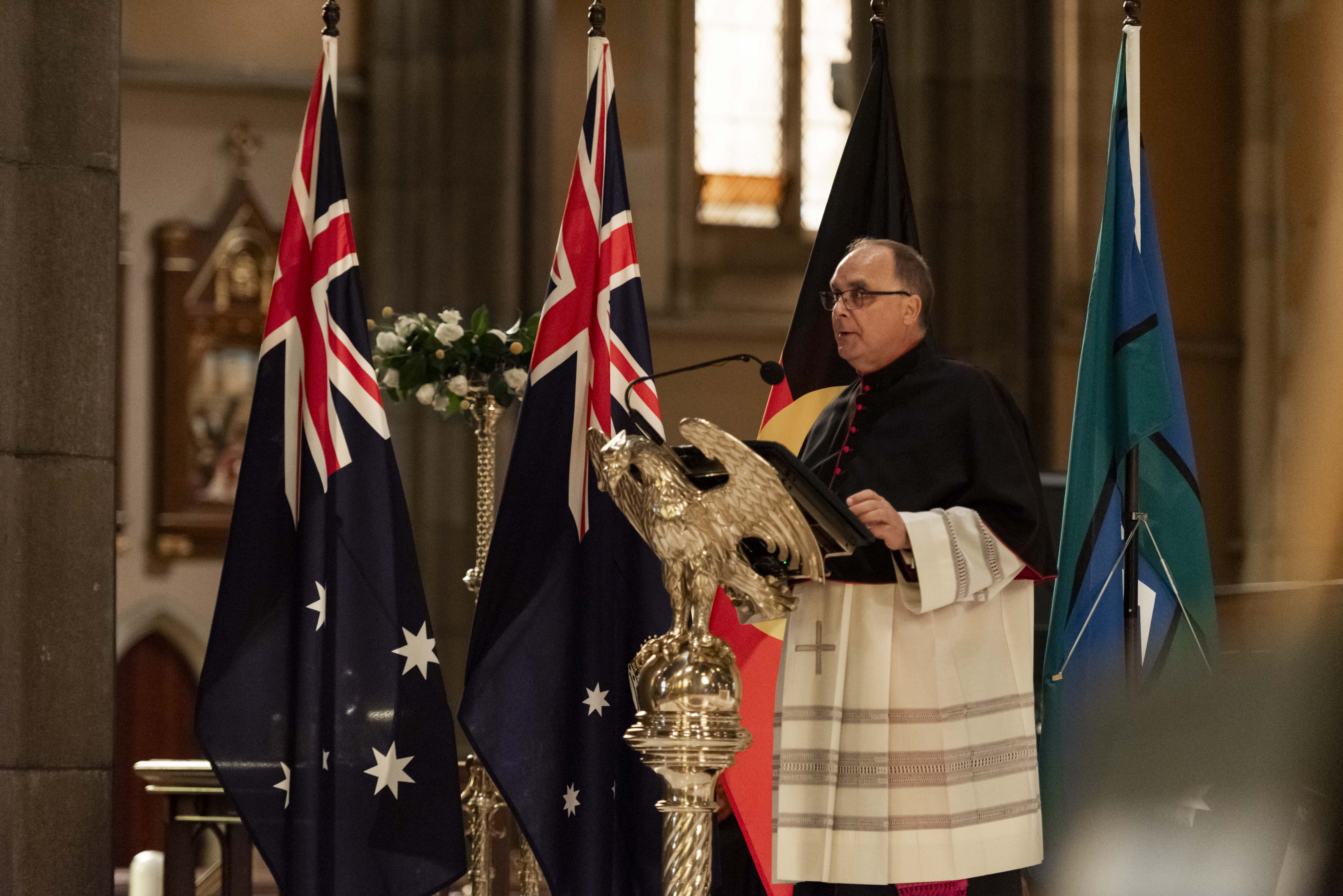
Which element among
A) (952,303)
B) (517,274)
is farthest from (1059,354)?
(517,274)

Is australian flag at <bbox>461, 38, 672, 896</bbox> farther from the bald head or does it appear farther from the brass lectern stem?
the brass lectern stem

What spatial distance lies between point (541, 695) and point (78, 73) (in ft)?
6.64

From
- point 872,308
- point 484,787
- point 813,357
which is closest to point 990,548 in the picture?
point 872,308

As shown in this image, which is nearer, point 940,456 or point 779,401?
Result: point 940,456

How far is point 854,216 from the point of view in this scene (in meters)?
4.22

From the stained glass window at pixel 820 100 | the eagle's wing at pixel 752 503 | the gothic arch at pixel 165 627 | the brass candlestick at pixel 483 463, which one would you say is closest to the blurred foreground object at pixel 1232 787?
the eagle's wing at pixel 752 503

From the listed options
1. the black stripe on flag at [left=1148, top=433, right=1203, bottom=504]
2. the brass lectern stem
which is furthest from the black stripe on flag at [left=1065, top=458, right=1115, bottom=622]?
the brass lectern stem

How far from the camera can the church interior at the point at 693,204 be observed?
8.04 m

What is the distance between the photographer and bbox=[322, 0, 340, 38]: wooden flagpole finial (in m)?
4.21

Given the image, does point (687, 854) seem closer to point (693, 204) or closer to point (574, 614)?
point (574, 614)

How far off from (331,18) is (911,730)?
2559 millimetres

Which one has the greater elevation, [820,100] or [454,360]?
[820,100]

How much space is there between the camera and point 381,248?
8.30 meters

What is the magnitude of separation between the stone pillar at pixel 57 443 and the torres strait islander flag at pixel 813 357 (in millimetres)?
1627
